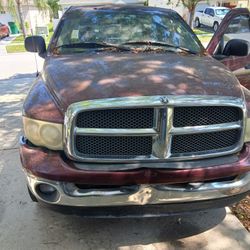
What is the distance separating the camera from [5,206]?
368 centimetres

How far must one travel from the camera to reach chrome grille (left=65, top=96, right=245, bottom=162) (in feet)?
8.41

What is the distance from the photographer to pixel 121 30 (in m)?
4.25

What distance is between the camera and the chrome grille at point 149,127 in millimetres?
2564

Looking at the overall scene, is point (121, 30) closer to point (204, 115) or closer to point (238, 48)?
point (238, 48)

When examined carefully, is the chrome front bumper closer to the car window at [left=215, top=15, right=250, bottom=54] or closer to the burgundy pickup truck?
the burgundy pickup truck

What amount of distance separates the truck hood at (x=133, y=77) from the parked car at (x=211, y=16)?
2670cm

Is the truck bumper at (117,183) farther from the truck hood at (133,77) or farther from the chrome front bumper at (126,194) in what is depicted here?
the truck hood at (133,77)

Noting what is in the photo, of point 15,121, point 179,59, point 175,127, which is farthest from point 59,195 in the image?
point 15,121

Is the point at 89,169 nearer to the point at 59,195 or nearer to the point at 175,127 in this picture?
the point at 59,195

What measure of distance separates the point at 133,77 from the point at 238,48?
1.95m

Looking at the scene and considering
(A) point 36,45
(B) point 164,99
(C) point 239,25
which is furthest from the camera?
(C) point 239,25

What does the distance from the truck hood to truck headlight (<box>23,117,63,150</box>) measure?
7.0 inches

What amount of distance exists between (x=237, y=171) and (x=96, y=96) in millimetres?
1194

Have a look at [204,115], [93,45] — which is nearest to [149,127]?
[204,115]
